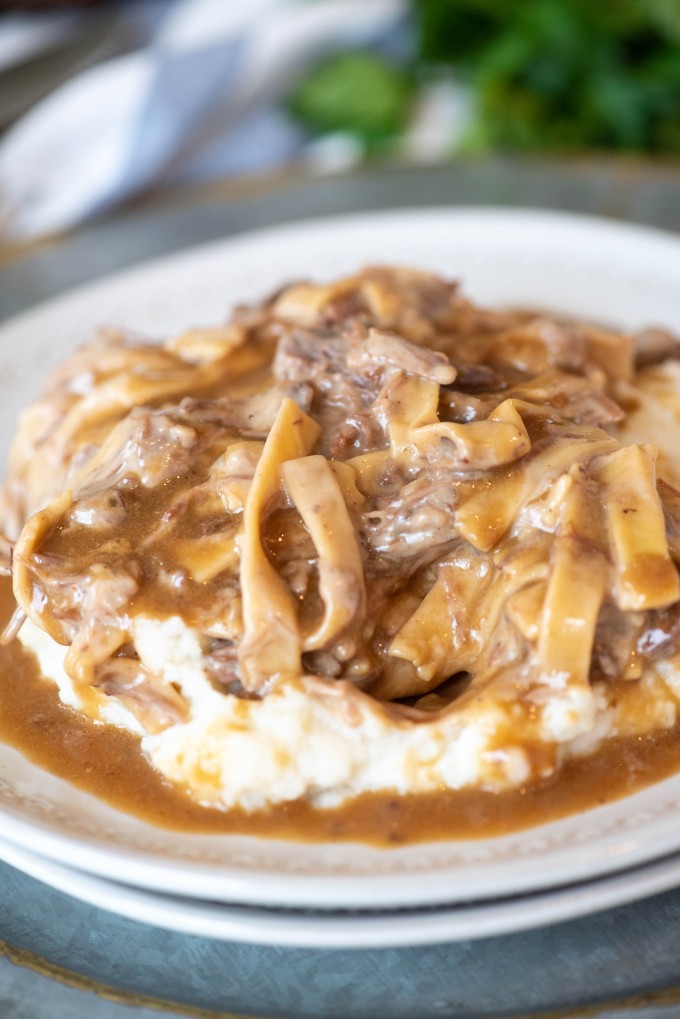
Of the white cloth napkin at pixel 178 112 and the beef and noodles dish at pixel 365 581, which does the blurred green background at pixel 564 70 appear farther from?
the beef and noodles dish at pixel 365 581

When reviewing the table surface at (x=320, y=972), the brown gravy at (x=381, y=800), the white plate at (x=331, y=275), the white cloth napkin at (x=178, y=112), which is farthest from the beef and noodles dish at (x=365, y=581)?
the white cloth napkin at (x=178, y=112)

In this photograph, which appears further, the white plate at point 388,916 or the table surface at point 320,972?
the table surface at point 320,972

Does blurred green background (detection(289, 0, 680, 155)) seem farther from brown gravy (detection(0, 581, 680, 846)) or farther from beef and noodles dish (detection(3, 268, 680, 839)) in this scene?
brown gravy (detection(0, 581, 680, 846))

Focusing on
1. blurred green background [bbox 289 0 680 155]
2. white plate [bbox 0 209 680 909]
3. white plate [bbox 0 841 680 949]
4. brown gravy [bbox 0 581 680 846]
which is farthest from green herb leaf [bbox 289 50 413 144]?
white plate [bbox 0 841 680 949]

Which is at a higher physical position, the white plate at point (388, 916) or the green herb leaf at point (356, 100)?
the white plate at point (388, 916)

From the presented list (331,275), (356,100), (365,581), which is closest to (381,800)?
(365,581)

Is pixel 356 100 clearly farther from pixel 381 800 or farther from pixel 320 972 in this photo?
pixel 320 972
